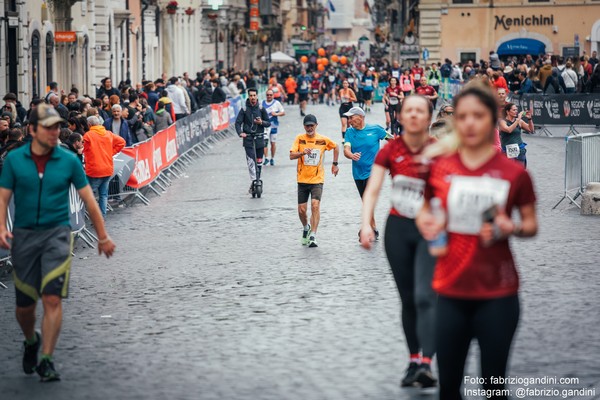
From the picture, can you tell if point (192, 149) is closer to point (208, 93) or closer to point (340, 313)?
point (208, 93)

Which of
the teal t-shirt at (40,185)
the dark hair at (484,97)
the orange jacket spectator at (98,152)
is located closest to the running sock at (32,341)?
the teal t-shirt at (40,185)

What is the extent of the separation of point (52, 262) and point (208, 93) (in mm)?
32733

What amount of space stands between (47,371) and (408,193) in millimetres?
2668

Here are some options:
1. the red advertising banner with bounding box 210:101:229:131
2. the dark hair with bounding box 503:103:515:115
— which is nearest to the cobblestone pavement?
the dark hair with bounding box 503:103:515:115

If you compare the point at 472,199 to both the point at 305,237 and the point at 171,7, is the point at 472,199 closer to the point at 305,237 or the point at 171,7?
the point at 305,237

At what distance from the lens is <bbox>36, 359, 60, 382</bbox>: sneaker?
903 centimetres

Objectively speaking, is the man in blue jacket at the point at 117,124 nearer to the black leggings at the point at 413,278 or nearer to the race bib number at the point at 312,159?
the race bib number at the point at 312,159

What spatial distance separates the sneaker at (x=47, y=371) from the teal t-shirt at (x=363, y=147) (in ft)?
25.7

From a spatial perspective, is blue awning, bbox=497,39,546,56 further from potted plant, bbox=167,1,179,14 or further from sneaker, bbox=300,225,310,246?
sneaker, bbox=300,225,310,246

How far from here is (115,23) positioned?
153 ft

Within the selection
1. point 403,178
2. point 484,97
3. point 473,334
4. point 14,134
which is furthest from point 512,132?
point 484,97

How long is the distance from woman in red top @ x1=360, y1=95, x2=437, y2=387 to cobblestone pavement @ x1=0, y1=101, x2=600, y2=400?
304 millimetres

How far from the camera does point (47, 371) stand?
356 inches

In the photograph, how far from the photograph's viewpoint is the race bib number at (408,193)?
830cm
